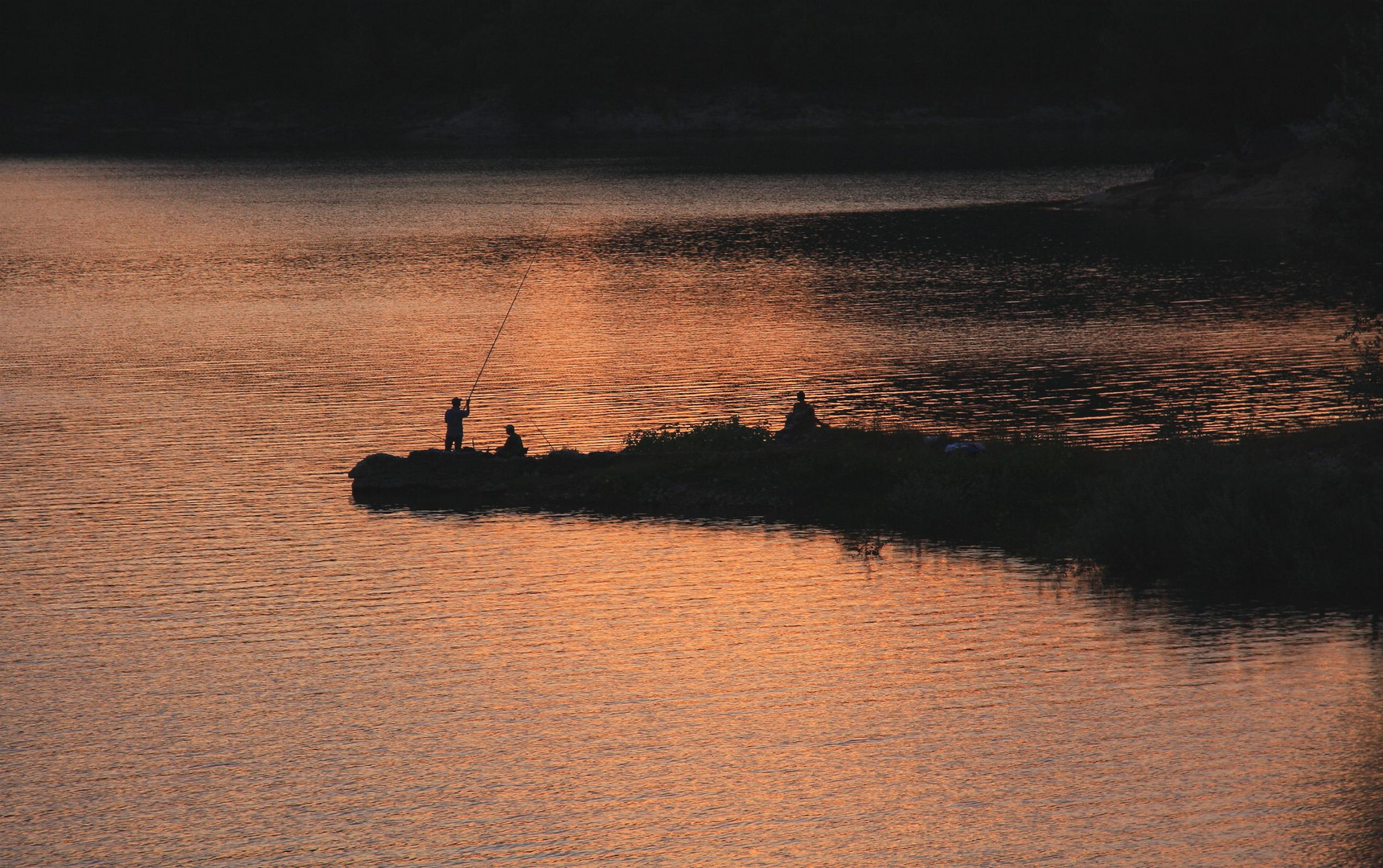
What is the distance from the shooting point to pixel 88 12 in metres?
175

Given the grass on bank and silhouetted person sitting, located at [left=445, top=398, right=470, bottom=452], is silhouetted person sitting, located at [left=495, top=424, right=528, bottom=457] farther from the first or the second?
the grass on bank

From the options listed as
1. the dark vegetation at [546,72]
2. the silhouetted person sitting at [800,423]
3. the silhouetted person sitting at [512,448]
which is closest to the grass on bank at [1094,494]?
the silhouetted person sitting at [800,423]

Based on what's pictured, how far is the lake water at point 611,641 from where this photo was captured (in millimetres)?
18766

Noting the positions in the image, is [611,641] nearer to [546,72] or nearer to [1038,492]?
[1038,492]

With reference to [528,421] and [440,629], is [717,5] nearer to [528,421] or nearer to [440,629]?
[528,421]

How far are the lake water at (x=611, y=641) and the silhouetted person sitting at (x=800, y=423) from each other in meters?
4.06

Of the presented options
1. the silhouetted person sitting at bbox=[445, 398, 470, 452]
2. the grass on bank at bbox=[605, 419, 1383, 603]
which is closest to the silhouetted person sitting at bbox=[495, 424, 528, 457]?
the silhouetted person sitting at bbox=[445, 398, 470, 452]

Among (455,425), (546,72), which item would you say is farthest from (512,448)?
(546,72)

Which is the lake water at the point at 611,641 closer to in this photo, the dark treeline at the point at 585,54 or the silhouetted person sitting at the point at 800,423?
the silhouetted person sitting at the point at 800,423

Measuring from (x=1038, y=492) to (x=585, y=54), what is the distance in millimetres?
150720

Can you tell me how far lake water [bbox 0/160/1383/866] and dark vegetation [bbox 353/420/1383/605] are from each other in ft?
3.86

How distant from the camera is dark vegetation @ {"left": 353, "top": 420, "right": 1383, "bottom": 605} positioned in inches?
1053

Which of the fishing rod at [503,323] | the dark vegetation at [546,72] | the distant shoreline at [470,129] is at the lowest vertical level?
the fishing rod at [503,323]

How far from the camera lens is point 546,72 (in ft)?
565
